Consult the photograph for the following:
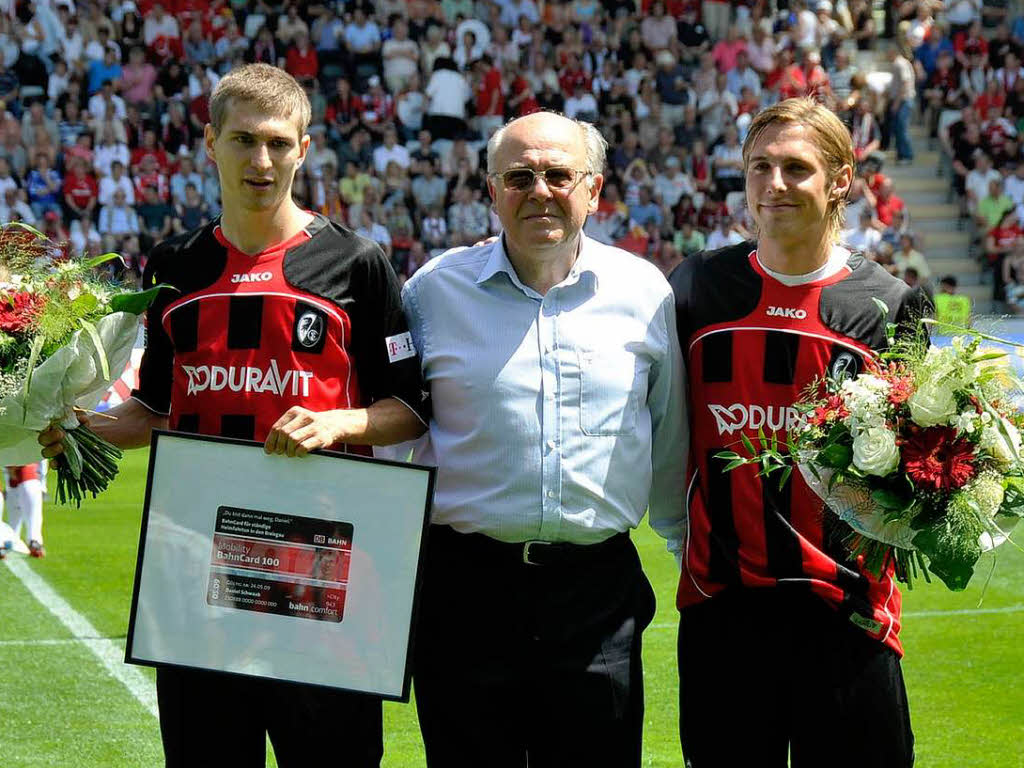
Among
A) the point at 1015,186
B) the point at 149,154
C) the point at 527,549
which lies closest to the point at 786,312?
the point at 527,549

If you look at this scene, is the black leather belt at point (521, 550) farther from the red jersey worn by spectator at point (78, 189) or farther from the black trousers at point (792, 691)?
the red jersey worn by spectator at point (78, 189)

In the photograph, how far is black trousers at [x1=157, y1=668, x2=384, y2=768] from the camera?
3.57m

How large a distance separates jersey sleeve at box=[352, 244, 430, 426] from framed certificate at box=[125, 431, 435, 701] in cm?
27

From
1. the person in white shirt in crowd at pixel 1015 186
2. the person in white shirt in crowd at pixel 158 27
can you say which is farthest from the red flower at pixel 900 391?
the person in white shirt in crowd at pixel 1015 186

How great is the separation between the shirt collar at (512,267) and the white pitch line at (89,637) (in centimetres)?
354

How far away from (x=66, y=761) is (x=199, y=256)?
2880mm

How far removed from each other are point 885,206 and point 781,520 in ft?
63.8

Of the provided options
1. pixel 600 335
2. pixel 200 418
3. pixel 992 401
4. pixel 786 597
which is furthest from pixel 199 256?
pixel 992 401

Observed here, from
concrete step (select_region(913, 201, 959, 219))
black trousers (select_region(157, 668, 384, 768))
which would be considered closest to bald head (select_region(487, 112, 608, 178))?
black trousers (select_region(157, 668, 384, 768))

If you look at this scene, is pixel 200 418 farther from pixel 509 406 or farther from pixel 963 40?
pixel 963 40

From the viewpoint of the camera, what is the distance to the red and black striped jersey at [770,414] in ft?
12.1

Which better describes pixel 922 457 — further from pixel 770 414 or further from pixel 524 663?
pixel 524 663

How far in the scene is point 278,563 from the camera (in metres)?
3.56

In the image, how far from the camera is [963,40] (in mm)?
25781
